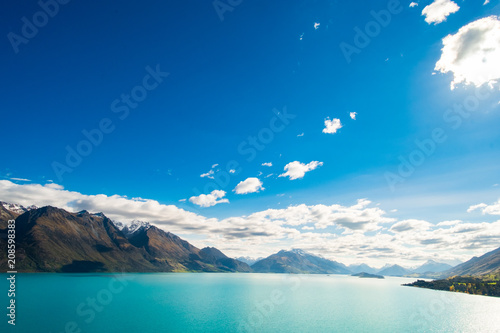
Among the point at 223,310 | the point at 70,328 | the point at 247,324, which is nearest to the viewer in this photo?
the point at 70,328

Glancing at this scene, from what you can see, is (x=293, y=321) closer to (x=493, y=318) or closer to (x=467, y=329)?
(x=467, y=329)

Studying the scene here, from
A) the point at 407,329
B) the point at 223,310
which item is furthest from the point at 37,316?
the point at 407,329

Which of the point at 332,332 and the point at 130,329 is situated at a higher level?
the point at 130,329

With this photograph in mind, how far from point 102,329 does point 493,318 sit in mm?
163964

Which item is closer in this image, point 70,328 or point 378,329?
point 70,328

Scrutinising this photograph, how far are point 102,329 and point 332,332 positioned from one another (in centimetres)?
6619

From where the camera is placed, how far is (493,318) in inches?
4545

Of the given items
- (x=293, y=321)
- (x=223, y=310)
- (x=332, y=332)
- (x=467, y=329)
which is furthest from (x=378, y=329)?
(x=223, y=310)

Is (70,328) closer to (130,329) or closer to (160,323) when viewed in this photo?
(130,329)

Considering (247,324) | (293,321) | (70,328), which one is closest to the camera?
(70,328)

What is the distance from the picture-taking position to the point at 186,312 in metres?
98.2

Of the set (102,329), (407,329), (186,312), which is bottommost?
(407,329)

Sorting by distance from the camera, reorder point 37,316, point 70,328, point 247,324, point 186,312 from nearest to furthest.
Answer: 1. point 70,328
2. point 37,316
3. point 247,324
4. point 186,312

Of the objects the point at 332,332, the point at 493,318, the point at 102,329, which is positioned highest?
the point at 102,329
